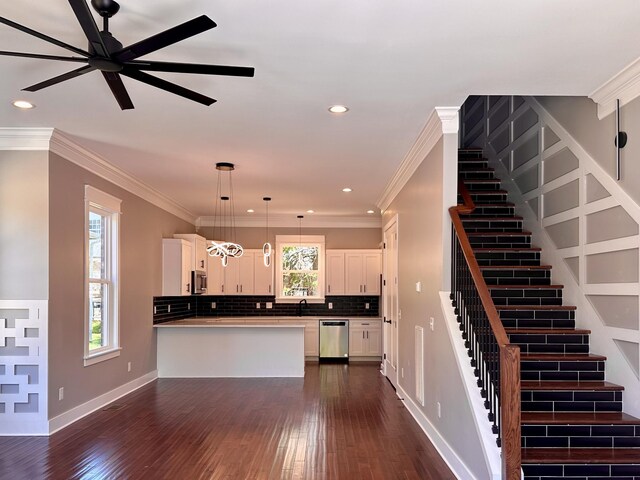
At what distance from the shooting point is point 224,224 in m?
11.1

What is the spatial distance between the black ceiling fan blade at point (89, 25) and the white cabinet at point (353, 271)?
328 inches

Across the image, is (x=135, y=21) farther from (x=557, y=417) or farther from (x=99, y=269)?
(x=99, y=269)

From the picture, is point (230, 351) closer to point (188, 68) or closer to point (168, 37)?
point (188, 68)

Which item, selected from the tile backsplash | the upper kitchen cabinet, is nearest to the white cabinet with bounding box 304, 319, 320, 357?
the tile backsplash

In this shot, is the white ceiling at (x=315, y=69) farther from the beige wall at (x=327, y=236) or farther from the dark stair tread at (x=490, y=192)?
the beige wall at (x=327, y=236)

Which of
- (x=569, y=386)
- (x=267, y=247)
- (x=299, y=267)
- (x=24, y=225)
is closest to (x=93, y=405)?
(x=24, y=225)

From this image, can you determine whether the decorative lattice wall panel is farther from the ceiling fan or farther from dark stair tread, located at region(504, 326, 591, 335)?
A: dark stair tread, located at region(504, 326, 591, 335)

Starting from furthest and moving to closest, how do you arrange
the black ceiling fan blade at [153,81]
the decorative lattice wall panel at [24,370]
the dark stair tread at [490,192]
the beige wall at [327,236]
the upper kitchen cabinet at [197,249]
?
1. the beige wall at [327,236]
2. the upper kitchen cabinet at [197,249]
3. the dark stair tread at [490,192]
4. the decorative lattice wall panel at [24,370]
5. the black ceiling fan blade at [153,81]

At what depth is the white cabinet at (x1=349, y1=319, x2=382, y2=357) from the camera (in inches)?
398

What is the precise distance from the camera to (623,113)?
3756 millimetres

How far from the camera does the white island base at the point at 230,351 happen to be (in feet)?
27.2

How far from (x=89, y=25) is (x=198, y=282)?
7.59 meters

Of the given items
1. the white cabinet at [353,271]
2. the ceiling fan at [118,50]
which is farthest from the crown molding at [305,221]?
the ceiling fan at [118,50]

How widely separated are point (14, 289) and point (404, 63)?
4041mm
